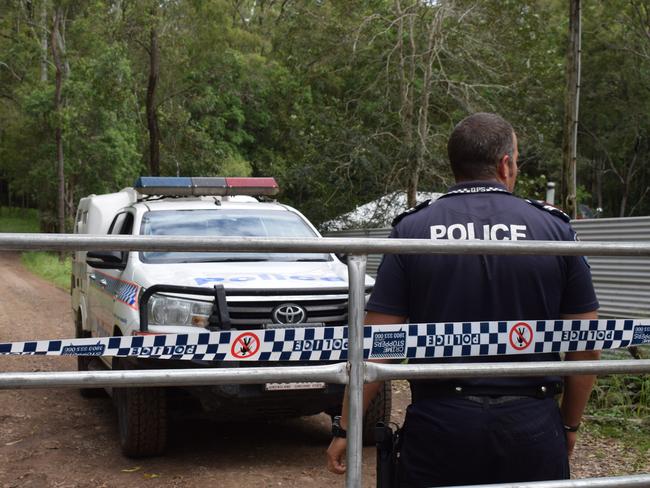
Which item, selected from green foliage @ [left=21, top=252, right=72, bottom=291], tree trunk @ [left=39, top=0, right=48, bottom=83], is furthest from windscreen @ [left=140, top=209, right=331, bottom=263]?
tree trunk @ [left=39, top=0, right=48, bottom=83]

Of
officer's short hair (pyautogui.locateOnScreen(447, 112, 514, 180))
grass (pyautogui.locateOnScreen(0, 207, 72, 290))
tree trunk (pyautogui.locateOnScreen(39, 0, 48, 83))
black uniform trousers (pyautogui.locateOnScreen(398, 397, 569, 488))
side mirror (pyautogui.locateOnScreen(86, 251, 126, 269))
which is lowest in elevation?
grass (pyautogui.locateOnScreen(0, 207, 72, 290))

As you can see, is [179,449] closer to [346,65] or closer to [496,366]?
[496,366]

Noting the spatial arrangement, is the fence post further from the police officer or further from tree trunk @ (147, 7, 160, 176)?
tree trunk @ (147, 7, 160, 176)

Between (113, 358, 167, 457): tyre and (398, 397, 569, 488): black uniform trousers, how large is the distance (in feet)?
10.7

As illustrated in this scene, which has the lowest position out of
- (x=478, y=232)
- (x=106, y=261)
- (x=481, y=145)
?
(x=106, y=261)

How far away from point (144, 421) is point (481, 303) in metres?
3.63

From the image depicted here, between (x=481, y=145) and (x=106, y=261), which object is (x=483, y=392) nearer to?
(x=481, y=145)

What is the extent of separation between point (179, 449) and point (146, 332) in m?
1.16

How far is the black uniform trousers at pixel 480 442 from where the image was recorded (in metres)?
2.79

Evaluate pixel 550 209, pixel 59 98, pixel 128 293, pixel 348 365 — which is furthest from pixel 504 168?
pixel 59 98

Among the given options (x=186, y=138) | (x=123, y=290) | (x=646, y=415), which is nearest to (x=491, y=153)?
(x=123, y=290)

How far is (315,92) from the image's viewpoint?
21.9 metres

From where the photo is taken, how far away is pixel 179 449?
6539 mm

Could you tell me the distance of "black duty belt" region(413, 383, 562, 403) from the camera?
9.40ft
